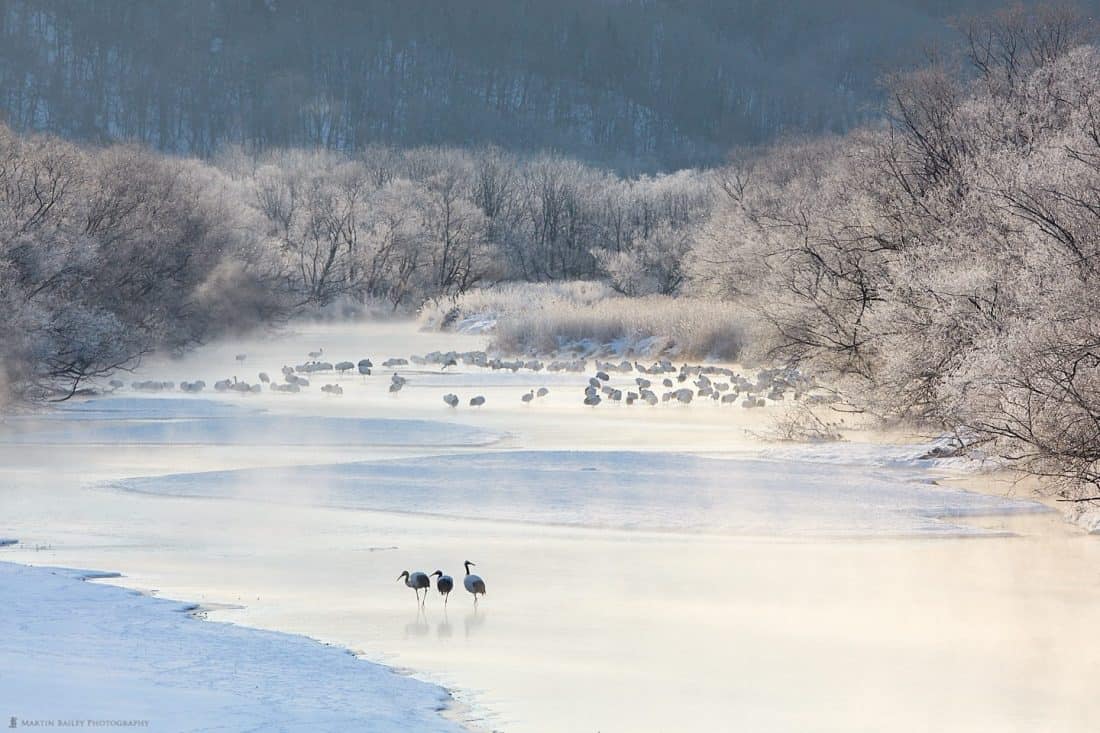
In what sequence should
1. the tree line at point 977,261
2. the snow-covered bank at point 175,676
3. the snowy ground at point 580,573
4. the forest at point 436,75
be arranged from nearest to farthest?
1. the snow-covered bank at point 175,676
2. the snowy ground at point 580,573
3. the tree line at point 977,261
4. the forest at point 436,75

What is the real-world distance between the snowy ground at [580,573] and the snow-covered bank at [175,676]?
0.16ft

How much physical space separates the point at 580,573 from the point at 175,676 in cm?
494

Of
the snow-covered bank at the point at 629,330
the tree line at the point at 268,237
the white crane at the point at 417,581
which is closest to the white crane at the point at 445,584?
the white crane at the point at 417,581

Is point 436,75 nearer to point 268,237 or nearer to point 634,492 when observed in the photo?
point 268,237

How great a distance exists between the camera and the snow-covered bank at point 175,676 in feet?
26.1

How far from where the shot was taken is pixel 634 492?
18297 mm

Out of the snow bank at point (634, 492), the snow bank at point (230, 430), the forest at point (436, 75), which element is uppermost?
the forest at point (436, 75)

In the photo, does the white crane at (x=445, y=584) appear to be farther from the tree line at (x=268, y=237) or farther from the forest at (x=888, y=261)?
the tree line at (x=268, y=237)

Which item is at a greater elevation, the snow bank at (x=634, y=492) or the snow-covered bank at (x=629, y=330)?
the snow-covered bank at (x=629, y=330)

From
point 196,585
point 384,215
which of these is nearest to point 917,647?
point 196,585

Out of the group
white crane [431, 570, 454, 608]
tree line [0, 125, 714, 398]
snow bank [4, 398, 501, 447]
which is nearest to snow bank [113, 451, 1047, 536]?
snow bank [4, 398, 501, 447]

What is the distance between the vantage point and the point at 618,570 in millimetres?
13430

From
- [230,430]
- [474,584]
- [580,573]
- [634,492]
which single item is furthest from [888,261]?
[474,584]

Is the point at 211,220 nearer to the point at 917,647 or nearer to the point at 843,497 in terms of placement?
the point at 843,497
